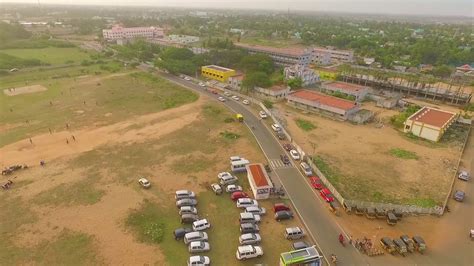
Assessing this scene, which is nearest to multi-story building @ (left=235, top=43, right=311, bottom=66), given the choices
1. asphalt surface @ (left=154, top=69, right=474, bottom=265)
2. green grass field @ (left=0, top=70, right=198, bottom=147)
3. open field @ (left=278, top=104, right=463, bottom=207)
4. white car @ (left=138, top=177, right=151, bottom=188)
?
green grass field @ (left=0, top=70, right=198, bottom=147)

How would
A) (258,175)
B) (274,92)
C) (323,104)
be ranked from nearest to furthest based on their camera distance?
(258,175)
(323,104)
(274,92)

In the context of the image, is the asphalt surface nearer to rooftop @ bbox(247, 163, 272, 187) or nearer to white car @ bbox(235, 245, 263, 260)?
rooftop @ bbox(247, 163, 272, 187)

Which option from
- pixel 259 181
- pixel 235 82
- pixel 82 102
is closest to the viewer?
pixel 259 181

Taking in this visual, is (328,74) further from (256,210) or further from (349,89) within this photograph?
(256,210)

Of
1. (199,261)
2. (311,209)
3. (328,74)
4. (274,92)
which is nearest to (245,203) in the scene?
(311,209)

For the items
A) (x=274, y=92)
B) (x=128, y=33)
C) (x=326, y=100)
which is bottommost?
(x=274, y=92)

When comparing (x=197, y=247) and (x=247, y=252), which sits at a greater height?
(x=247, y=252)
